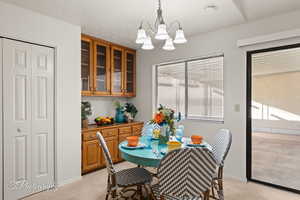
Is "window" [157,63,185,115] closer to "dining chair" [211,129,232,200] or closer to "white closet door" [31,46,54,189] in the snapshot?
"dining chair" [211,129,232,200]

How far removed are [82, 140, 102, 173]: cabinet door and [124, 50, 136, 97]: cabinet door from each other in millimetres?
1411

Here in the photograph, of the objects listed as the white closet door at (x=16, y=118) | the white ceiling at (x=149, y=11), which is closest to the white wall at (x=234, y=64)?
the white ceiling at (x=149, y=11)

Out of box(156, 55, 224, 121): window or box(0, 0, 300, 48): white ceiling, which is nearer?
box(0, 0, 300, 48): white ceiling

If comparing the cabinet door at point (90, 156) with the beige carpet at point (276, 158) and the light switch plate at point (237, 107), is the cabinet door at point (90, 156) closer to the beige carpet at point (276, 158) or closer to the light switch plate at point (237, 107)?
the light switch plate at point (237, 107)

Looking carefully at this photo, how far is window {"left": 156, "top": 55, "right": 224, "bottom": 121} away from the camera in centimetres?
349

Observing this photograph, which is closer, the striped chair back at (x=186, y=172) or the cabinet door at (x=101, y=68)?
the striped chair back at (x=186, y=172)

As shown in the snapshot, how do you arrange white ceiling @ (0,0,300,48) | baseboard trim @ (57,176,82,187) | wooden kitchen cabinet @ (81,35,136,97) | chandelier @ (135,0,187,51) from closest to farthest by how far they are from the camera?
chandelier @ (135,0,187,51)
white ceiling @ (0,0,300,48)
baseboard trim @ (57,176,82,187)
wooden kitchen cabinet @ (81,35,136,97)

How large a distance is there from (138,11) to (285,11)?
200cm

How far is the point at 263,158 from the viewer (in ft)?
10.7

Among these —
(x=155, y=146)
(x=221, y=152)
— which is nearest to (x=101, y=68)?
(x=155, y=146)

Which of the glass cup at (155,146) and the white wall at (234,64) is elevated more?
the white wall at (234,64)

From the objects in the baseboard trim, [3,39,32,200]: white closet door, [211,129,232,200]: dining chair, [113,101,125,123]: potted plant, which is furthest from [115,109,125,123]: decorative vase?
[211,129,232,200]: dining chair

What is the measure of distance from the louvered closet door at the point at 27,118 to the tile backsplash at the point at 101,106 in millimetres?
1236

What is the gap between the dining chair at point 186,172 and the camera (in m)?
1.51
